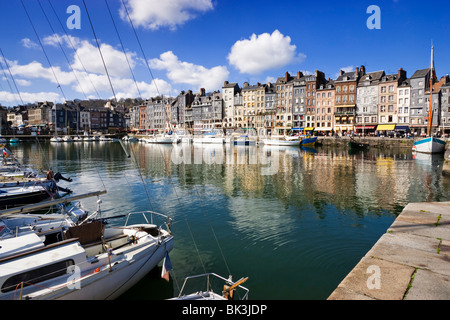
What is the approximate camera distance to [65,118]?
145125 millimetres

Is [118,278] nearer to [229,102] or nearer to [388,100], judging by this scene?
[388,100]

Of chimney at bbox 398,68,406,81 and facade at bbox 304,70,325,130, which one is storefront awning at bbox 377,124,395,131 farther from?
facade at bbox 304,70,325,130

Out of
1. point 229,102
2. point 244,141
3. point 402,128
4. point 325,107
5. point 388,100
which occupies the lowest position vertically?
point 244,141

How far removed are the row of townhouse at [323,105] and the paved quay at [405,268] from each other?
6742 centimetres

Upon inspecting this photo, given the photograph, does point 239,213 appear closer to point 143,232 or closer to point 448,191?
point 143,232

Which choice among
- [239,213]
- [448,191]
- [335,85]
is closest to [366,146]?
[335,85]

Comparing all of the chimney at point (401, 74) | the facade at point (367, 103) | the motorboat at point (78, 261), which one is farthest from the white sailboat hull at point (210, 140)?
the motorboat at point (78, 261)

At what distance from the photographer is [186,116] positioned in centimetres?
13862

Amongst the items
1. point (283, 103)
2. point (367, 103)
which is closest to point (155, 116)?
→ point (283, 103)

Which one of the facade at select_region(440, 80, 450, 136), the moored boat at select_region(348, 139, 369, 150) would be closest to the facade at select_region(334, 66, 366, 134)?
the moored boat at select_region(348, 139, 369, 150)

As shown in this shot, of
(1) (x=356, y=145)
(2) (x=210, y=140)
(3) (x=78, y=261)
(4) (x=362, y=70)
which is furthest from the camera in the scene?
(2) (x=210, y=140)

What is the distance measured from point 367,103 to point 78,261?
9500 centimetres

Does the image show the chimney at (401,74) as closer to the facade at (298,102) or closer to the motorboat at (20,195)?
the facade at (298,102)

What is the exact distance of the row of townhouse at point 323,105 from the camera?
253 ft
